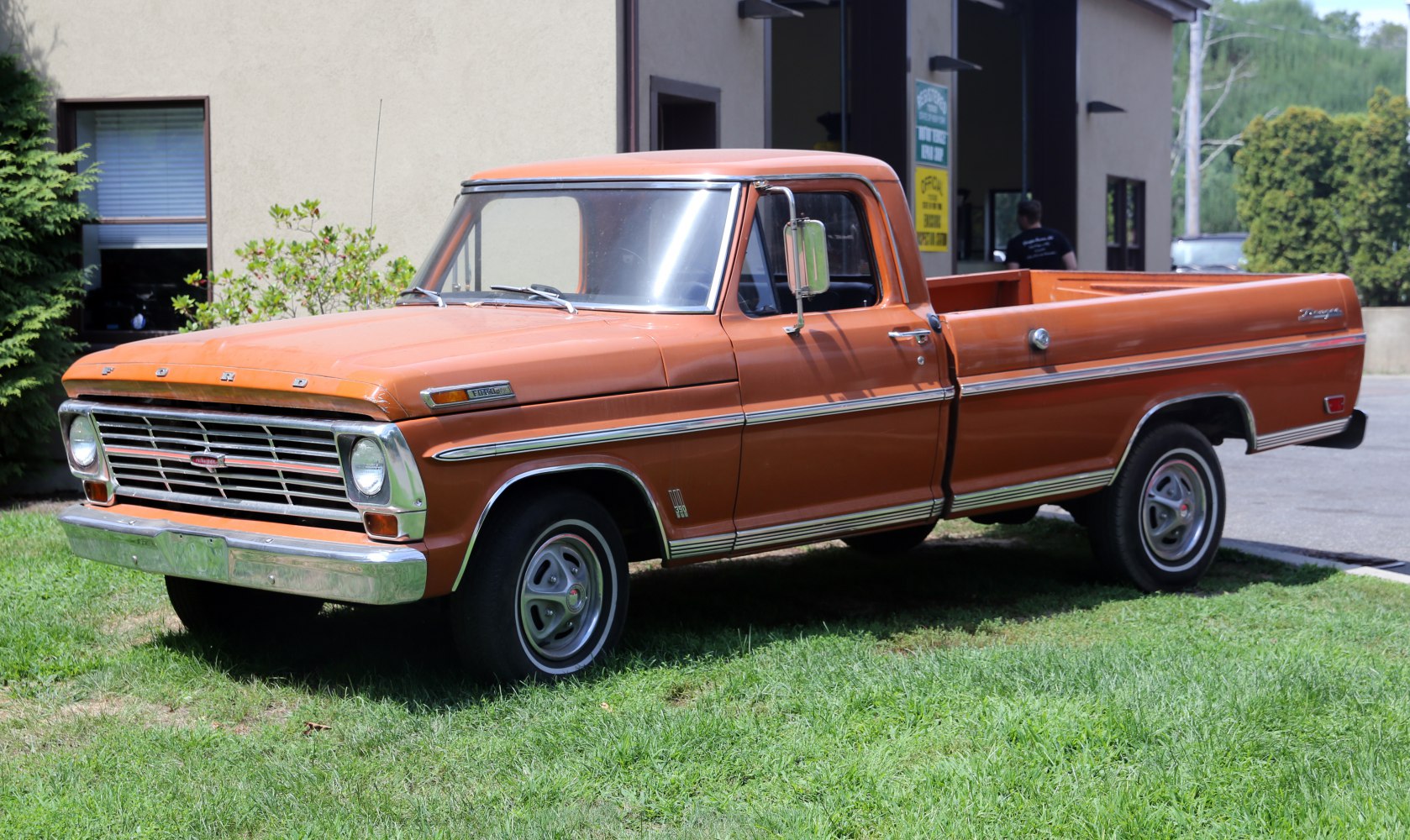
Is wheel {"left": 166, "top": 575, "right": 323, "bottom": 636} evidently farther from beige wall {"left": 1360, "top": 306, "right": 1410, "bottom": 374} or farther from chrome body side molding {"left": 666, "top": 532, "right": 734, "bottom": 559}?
beige wall {"left": 1360, "top": 306, "right": 1410, "bottom": 374}

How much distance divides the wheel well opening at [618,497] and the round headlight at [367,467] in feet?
1.59

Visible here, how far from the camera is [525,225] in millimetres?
6785

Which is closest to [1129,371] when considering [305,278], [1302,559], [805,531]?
[1302,559]

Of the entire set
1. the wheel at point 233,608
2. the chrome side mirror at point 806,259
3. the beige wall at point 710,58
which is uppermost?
the beige wall at point 710,58

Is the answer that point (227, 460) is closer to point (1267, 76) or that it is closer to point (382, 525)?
point (382, 525)

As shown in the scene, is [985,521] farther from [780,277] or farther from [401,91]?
[401,91]

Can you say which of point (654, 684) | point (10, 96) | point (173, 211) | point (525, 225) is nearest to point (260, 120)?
point (173, 211)

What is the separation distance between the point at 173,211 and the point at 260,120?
3.28 ft

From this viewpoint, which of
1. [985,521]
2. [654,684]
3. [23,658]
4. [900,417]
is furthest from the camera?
[985,521]

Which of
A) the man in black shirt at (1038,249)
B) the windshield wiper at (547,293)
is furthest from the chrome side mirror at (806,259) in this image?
the man in black shirt at (1038,249)

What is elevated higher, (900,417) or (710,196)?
(710,196)

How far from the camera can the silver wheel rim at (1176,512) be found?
788cm

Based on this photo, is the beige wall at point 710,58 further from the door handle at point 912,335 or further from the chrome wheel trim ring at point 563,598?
the chrome wheel trim ring at point 563,598

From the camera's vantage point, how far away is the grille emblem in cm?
573
